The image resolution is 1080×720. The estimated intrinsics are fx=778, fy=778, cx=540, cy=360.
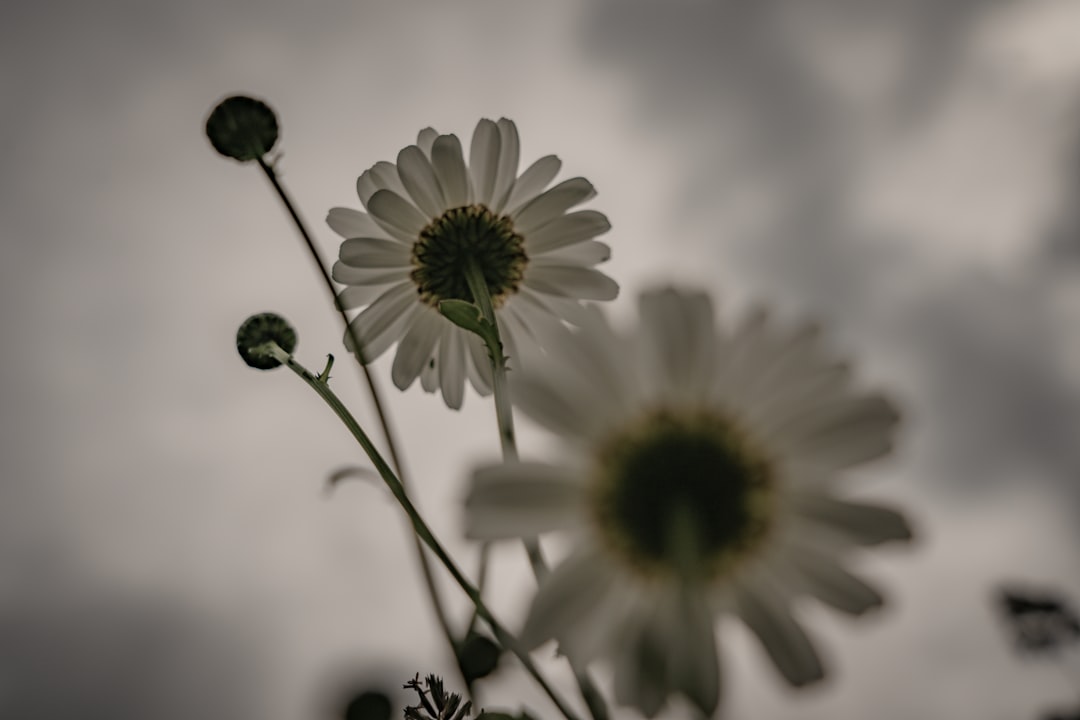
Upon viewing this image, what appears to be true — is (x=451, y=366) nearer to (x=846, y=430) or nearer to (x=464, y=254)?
(x=464, y=254)

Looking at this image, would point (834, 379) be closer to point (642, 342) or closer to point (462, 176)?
point (642, 342)

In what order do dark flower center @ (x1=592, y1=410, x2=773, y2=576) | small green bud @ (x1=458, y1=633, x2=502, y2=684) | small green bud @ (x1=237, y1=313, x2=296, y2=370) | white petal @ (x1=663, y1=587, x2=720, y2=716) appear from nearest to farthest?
white petal @ (x1=663, y1=587, x2=720, y2=716), dark flower center @ (x1=592, y1=410, x2=773, y2=576), small green bud @ (x1=458, y1=633, x2=502, y2=684), small green bud @ (x1=237, y1=313, x2=296, y2=370)

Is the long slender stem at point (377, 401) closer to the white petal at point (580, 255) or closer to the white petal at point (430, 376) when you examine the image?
the white petal at point (430, 376)

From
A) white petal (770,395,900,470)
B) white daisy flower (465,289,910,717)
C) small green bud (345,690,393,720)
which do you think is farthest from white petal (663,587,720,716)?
small green bud (345,690,393,720)

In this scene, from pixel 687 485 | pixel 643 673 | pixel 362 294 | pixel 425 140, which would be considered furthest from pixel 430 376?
pixel 643 673

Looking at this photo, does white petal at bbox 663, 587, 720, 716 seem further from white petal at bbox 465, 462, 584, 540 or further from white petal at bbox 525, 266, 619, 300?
white petal at bbox 525, 266, 619, 300

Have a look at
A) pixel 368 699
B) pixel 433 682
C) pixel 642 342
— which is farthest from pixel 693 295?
pixel 368 699

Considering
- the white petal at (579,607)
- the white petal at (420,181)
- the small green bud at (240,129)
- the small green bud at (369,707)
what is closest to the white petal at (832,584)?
the white petal at (579,607)
